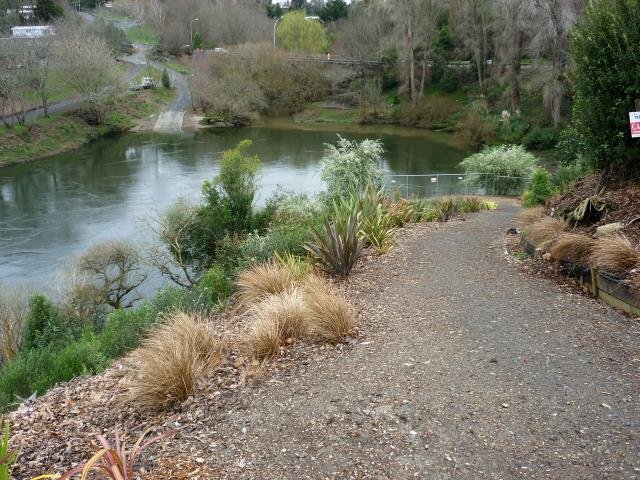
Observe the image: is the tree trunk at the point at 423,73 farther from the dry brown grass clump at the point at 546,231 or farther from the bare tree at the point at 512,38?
the dry brown grass clump at the point at 546,231

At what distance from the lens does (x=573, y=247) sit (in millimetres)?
7125

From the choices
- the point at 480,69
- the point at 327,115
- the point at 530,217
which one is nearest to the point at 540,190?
the point at 530,217

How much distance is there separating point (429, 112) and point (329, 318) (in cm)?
4737

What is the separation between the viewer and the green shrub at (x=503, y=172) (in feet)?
74.9

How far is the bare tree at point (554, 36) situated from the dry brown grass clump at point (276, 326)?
93.1 feet

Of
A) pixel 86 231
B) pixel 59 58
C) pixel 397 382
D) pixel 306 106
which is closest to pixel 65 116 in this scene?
pixel 59 58

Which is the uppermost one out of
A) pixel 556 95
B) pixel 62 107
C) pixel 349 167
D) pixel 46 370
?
pixel 556 95

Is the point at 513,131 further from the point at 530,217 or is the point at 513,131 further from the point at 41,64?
the point at 41,64

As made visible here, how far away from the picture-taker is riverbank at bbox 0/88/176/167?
39125 mm

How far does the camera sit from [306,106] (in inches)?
2356

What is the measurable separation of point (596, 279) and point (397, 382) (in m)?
3.00

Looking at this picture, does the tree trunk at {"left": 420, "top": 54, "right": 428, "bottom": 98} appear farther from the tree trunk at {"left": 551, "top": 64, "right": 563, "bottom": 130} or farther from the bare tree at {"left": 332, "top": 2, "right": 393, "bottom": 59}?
the tree trunk at {"left": 551, "top": 64, "right": 563, "bottom": 130}

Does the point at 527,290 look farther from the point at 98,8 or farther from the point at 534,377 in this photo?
the point at 98,8

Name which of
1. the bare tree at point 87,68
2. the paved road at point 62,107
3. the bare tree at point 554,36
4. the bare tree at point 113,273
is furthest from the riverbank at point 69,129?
the bare tree at point 554,36
